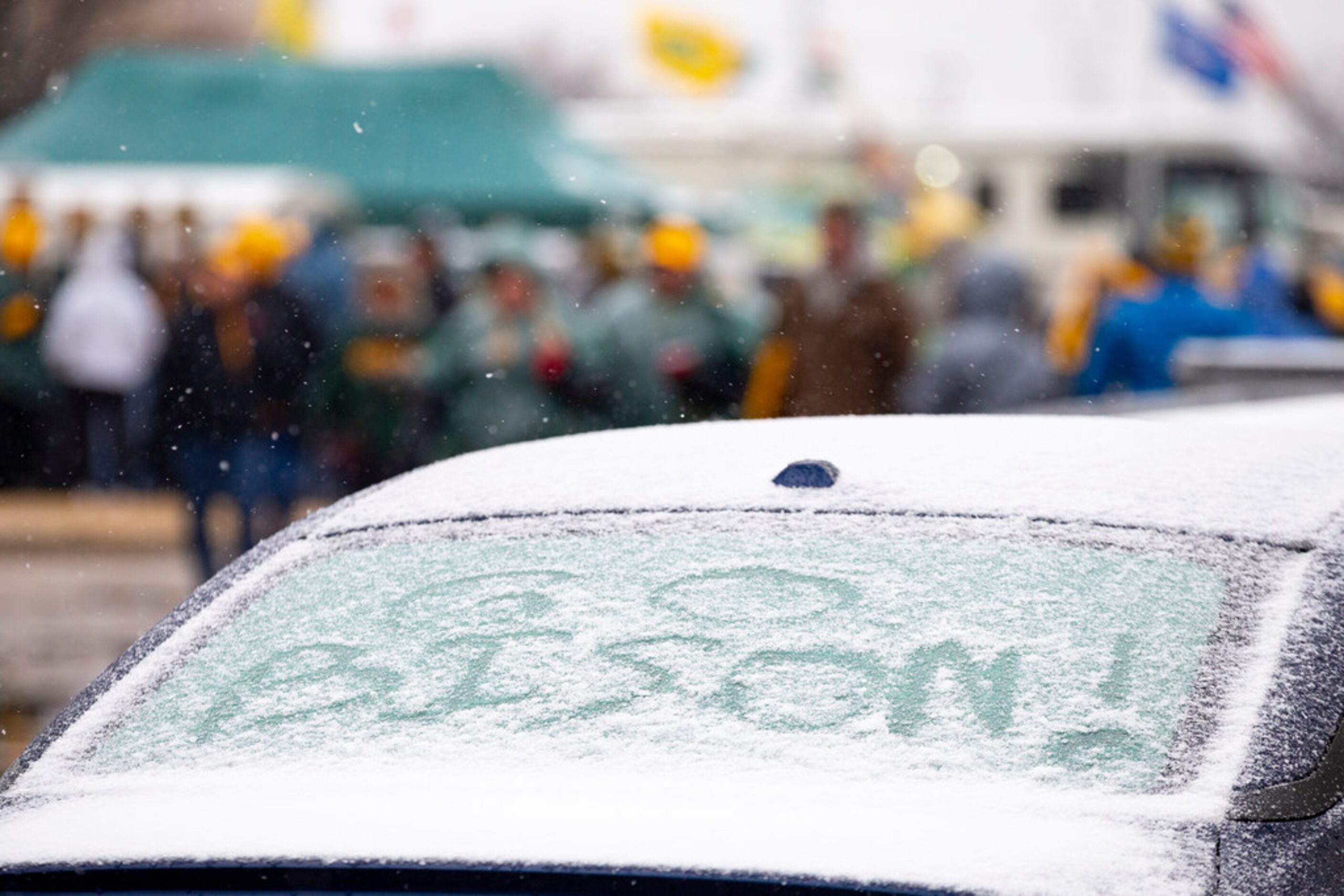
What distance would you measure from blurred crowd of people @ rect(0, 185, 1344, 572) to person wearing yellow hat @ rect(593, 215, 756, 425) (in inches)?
0.6

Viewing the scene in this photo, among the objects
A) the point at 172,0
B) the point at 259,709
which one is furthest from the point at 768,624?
the point at 172,0

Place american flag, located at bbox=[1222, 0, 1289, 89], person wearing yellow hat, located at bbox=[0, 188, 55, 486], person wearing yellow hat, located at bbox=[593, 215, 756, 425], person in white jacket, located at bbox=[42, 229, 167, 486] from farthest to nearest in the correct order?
american flag, located at bbox=[1222, 0, 1289, 89], person wearing yellow hat, located at bbox=[0, 188, 55, 486], person in white jacket, located at bbox=[42, 229, 167, 486], person wearing yellow hat, located at bbox=[593, 215, 756, 425]

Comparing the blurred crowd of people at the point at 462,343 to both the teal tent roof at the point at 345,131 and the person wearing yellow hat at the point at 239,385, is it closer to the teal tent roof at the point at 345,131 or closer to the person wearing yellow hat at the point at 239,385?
the person wearing yellow hat at the point at 239,385

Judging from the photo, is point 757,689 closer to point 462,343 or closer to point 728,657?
point 728,657

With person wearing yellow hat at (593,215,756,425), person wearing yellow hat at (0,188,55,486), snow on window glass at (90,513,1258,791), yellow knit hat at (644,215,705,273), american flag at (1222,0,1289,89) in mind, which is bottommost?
american flag at (1222,0,1289,89)

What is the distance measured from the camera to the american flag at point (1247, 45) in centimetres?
2670

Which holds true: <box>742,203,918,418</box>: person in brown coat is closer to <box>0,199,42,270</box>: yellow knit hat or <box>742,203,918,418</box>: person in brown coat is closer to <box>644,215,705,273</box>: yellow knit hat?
<box>644,215,705,273</box>: yellow knit hat

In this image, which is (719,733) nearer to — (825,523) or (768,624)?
(768,624)

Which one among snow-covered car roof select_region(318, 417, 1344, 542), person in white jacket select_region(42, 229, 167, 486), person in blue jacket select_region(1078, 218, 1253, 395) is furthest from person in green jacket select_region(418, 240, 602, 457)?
snow-covered car roof select_region(318, 417, 1344, 542)

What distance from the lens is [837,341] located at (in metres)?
8.23

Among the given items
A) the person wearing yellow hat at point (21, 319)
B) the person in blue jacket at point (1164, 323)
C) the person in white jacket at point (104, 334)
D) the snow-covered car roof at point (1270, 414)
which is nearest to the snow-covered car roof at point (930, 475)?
the snow-covered car roof at point (1270, 414)

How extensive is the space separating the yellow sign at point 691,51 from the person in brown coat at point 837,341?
19262 millimetres

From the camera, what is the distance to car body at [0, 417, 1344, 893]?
6.25ft

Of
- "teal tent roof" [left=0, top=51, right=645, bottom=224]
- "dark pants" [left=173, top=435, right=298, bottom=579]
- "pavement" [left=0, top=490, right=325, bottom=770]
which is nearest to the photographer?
"pavement" [left=0, top=490, right=325, bottom=770]
